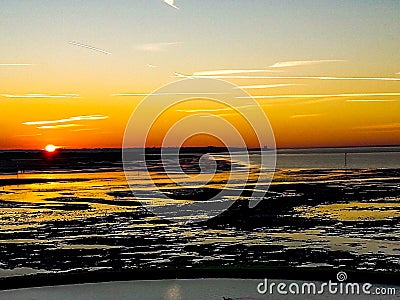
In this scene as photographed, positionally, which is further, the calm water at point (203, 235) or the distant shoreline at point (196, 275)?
the calm water at point (203, 235)

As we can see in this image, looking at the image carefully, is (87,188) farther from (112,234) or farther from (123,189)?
(112,234)

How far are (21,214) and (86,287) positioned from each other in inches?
593

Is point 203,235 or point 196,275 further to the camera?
point 203,235

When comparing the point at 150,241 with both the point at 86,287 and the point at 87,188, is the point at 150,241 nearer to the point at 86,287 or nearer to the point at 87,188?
the point at 86,287

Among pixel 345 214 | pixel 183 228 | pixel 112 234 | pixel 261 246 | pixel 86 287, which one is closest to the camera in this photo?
pixel 86 287

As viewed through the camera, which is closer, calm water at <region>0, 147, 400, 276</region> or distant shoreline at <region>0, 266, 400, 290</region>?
distant shoreline at <region>0, 266, 400, 290</region>

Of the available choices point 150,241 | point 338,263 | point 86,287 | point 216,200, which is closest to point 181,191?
point 216,200

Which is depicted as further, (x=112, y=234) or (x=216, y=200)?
(x=216, y=200)

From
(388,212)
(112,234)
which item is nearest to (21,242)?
(112,234)

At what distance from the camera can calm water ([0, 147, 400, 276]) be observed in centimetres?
1641

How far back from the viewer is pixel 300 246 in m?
18.6

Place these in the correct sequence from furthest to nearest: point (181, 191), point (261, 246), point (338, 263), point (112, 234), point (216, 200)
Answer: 1. point (181, 191)
2. point (216, 200)
3. point (112, 234)
4. point (261, 246)
5. point (338, 263)

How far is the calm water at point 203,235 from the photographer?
16406 millimetres

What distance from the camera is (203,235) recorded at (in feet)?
68.3
